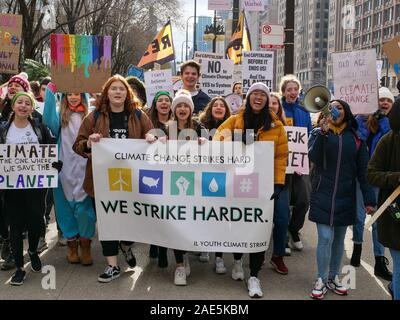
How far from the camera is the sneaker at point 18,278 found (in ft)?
15.1

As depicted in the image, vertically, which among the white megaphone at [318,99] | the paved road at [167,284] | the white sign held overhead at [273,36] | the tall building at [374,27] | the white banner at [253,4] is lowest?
the paved road at [167,284]

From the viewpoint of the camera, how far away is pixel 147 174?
470 centimetres

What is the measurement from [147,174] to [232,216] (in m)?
0.88

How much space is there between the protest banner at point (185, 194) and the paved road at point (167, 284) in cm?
39

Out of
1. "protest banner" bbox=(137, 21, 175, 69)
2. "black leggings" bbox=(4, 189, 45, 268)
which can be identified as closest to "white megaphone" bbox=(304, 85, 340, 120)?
"black leggings" bbox=(4, 189, 45, 268)

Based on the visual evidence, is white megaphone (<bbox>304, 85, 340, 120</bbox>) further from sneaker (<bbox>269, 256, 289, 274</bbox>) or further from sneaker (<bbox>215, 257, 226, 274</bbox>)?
sneaker (<bbox>215, 257, 226, 274</bbox>)

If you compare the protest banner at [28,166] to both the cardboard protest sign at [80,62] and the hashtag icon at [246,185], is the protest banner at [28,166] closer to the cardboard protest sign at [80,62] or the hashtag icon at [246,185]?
the cardboard protest sign at [80,62]

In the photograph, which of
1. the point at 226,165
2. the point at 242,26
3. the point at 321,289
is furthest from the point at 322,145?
the point at 242,26

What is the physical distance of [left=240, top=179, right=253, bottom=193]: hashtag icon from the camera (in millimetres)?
4555

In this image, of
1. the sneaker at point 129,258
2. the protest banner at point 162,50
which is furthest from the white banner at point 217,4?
the sneaker at point 129,258

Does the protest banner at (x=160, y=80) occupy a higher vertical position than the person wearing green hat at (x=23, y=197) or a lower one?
higher

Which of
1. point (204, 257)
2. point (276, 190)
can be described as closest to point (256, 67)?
point (204, 257)

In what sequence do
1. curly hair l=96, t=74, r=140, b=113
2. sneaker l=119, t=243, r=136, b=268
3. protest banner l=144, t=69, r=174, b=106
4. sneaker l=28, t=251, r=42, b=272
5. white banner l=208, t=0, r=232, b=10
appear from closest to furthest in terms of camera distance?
1. curly hair l=96, t=74, r=140, b=113
2. sneaker l=28, t=251, r=42, b=272
3. sneaker l=119, t=243, r=136, b=268
4. protest banner l=144, t=69, r=174, b=106
5. white banner l=208, t=0, r=232, b=10

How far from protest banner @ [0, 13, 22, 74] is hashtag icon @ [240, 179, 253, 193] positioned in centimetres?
431
